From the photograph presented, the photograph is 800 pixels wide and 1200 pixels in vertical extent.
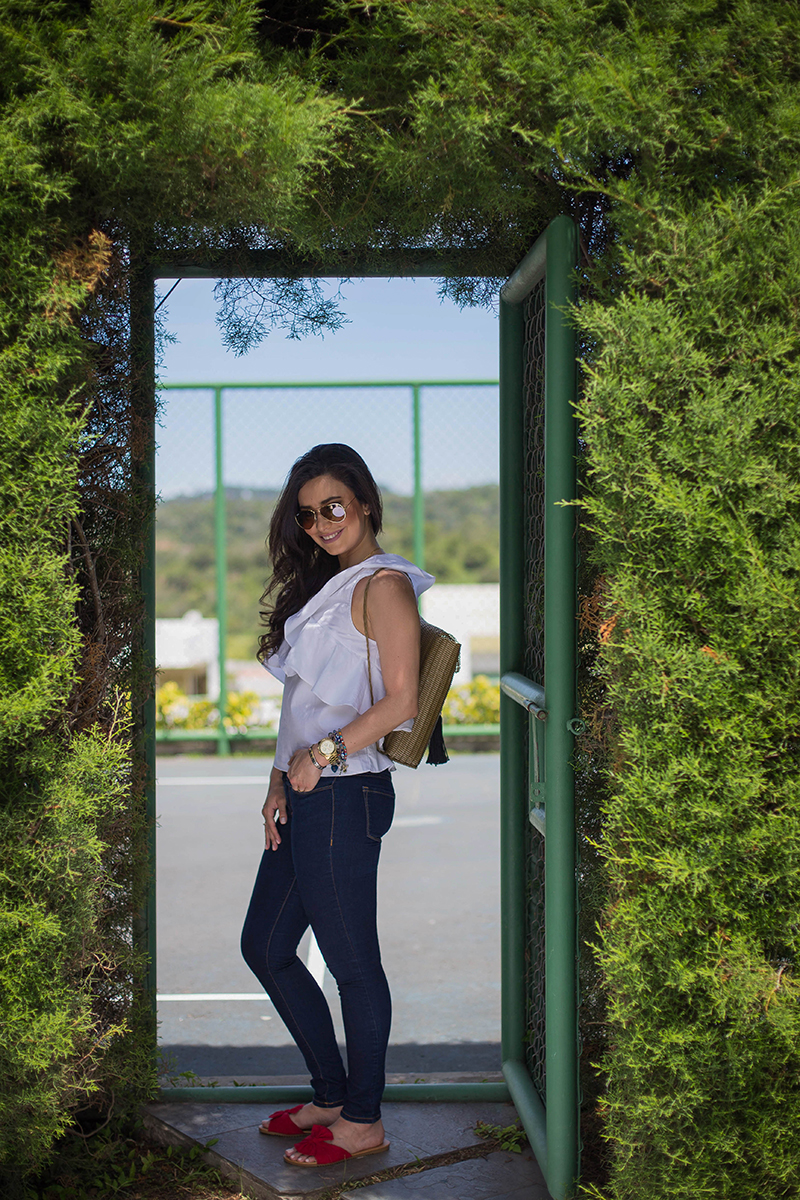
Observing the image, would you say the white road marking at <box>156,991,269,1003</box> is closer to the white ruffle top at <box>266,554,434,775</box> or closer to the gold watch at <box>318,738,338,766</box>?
the white ruffle top at <box>266,554,434,775</box>

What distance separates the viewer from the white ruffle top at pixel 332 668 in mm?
2555

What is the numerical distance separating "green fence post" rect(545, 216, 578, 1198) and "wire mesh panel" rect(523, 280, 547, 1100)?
0.40 m

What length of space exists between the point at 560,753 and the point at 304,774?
59 cm

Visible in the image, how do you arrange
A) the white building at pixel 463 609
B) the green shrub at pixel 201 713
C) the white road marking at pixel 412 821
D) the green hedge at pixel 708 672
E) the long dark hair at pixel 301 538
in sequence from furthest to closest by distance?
1. the white building at pixel 463 609
2. the green shrub at pixel 201 713
3. the white road marking at pixel 412 821
4. the long dark hair at pixel 301 538
5. the green hedge at pixel 708 672

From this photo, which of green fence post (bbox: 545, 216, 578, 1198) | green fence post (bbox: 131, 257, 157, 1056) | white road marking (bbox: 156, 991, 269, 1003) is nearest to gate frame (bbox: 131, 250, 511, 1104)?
green fence post (bbox: 131, 257, 157, 1056)

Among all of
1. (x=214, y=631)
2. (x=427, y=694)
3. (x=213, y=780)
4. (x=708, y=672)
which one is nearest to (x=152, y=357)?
(x=427, y=694)

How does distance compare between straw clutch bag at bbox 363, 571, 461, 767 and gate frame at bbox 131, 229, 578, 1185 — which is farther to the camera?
straw clutch bag at bbox 363, 571, 461, 767

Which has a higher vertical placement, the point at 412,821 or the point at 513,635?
the point at 513,635

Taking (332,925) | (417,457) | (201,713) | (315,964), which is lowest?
(315,964)

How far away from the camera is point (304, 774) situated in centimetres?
248

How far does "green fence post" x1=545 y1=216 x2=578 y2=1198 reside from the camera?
2.31 m

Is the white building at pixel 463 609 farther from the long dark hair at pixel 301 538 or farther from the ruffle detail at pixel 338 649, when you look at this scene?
the ruffle detail at pixel 338 649

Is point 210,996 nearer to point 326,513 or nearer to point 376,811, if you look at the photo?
point 376,811

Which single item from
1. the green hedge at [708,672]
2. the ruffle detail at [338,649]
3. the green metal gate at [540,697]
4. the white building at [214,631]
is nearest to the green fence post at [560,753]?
the green metal gate at [540,697]
